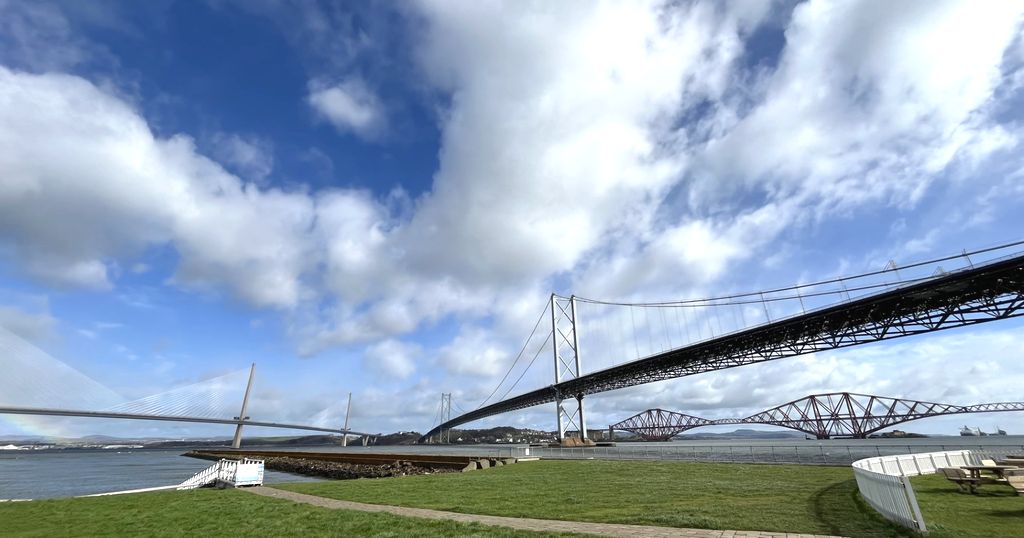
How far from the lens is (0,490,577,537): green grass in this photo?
9117mm

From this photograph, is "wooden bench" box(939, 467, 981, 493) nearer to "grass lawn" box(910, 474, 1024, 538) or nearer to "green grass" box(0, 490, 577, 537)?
"grass lawn" box(910, 474, 1024, 538)

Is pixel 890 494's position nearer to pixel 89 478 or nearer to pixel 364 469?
pixel 364 469

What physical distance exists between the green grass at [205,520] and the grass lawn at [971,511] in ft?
24.8

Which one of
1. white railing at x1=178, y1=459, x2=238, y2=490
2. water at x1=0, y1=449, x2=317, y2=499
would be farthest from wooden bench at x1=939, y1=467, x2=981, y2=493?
water at x1=0, y1=449, x2=317, y2=499

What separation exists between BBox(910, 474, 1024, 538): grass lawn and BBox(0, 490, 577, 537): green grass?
7.57 metres

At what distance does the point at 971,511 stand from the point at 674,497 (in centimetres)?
600

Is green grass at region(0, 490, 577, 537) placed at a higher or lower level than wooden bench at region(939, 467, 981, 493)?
lower

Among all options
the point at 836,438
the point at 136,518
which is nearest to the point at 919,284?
the point at 136,518

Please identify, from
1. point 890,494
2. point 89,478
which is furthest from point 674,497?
point 89,478

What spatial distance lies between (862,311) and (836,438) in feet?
275

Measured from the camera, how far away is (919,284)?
28859mm

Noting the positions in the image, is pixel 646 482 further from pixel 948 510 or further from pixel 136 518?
pixel 136 518

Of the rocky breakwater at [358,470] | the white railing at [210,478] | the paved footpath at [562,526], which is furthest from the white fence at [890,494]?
the white railing at [210,478]

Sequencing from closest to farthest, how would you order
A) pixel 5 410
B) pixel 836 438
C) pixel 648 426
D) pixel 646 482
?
pixel 646 482
pixel 5 410
pixel 836 438
pixel 648 426
